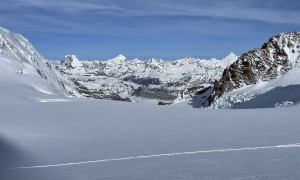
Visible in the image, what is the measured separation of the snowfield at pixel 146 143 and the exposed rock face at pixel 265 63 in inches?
1795

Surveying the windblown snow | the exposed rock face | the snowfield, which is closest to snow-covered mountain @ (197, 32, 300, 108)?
the exposed rock face

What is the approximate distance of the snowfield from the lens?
27.7ft

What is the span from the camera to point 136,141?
475 inches

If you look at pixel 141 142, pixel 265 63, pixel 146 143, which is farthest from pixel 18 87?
pixel 265 63

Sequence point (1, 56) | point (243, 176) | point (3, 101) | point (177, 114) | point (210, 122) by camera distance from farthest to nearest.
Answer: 1. point (1, 56)
2. point (3, 101)
3. point (177, 114)
4. point (210, 122)
5. point (243, 176)

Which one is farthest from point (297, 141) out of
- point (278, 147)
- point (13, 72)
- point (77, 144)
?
point (13, 72)

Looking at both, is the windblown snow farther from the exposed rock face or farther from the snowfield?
the exposed rock face

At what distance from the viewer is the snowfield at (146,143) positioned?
8450 millimetres

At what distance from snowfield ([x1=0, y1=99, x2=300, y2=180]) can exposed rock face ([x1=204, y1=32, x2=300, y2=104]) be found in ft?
150

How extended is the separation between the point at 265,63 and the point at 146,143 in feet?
183

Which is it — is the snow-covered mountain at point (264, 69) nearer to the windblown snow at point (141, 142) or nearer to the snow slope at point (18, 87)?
the snow slope at point (18, 87)

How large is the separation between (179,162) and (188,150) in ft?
4.43

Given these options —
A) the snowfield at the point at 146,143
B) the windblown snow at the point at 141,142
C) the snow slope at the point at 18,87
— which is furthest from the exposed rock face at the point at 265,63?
the snowfield at the point at 146,143

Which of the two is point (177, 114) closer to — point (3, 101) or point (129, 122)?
point (129, 122)
